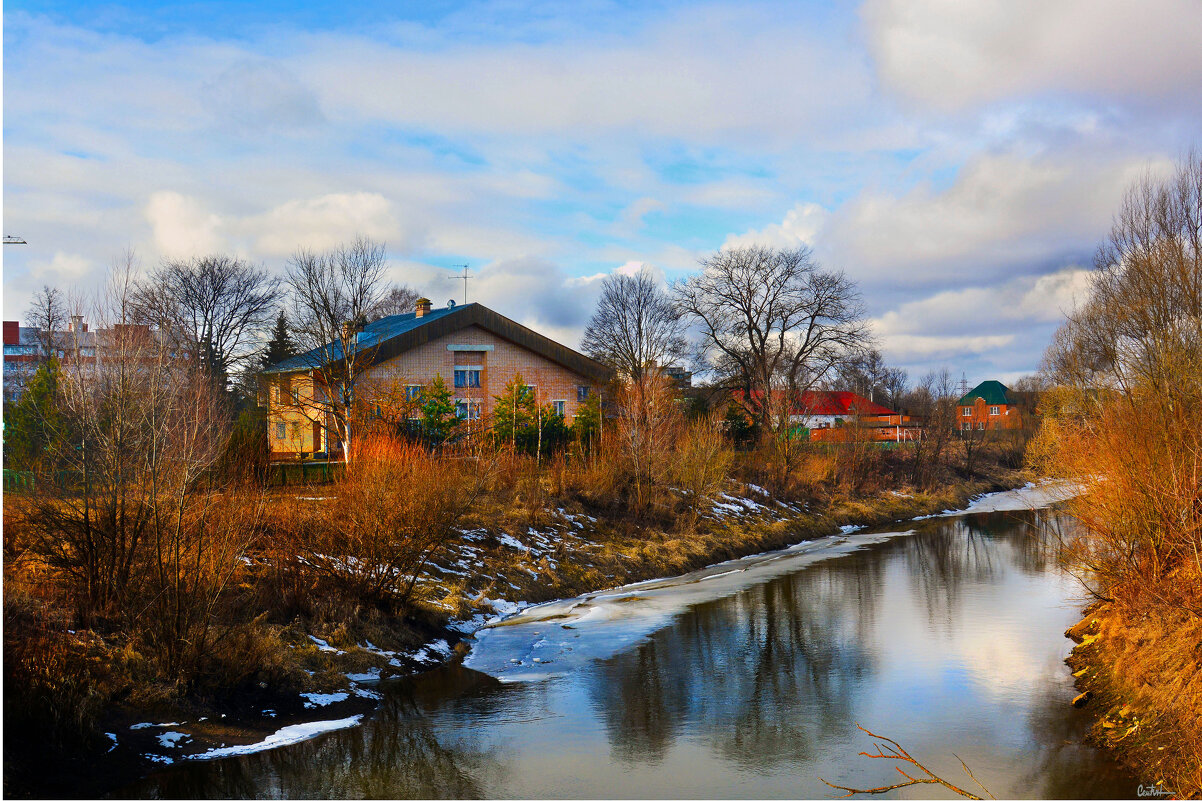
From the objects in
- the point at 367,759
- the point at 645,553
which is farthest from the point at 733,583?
the point at 367,759

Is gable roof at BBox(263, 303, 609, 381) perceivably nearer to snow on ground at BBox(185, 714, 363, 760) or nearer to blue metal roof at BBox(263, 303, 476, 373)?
blue metal roof at BBox(263, 303, 476, 373)

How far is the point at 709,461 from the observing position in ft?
90.0

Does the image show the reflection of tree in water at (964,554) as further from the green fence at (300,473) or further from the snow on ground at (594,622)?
the green fence at (300,473)

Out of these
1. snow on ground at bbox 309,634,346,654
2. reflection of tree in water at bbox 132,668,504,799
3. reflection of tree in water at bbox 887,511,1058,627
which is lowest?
reflection of tree in water at bbox 887,511,1058,627

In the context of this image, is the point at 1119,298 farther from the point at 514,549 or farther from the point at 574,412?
the point at 574,412

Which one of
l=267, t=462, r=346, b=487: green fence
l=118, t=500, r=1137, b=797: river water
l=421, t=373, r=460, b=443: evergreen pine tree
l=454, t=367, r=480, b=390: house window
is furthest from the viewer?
l=454, t=367, r=480, b=390: house window

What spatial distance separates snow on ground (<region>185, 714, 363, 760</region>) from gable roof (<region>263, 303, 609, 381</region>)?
20.9 metres

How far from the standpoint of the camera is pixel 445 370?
3572 centimetres

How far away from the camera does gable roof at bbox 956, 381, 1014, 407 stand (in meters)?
108

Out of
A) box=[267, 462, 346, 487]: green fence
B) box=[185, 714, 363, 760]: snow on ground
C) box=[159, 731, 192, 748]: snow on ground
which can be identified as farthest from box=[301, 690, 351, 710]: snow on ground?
box=[267, 462, 346, 487]: green fence

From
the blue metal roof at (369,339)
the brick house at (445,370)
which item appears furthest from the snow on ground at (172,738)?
the blue metal roof at (369,339)

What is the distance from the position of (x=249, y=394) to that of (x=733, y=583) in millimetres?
29491

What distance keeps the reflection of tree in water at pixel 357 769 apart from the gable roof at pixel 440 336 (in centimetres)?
2145

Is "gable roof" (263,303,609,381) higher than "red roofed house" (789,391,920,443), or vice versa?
"gable roof" (263,303,609,381)
